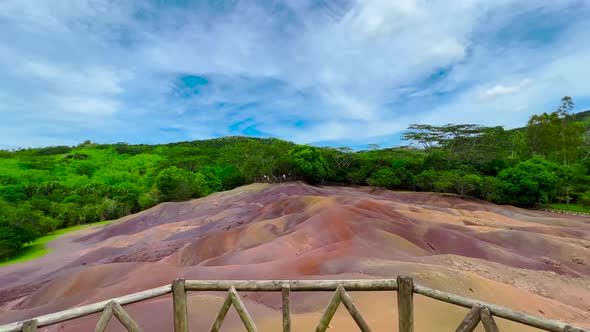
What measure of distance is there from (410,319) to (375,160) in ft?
174

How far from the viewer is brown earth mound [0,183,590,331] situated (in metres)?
6.64

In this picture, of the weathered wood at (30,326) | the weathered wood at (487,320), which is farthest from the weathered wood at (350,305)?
the weathered wood at (30,326)

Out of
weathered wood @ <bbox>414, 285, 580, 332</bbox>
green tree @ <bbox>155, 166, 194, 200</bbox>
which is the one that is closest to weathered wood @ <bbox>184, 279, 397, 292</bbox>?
weathered wood @ <bbox>414, 285, 580, 332</bbox>

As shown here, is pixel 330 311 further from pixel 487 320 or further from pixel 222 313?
pixel 487 320

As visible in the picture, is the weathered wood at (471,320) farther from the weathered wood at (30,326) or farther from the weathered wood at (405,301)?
the weathered wood at (30,326)

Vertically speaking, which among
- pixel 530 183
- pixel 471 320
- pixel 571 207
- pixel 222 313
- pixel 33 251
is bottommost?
pixel 33 251

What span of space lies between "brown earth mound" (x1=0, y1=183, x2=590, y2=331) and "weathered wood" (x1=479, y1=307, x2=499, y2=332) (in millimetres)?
2750

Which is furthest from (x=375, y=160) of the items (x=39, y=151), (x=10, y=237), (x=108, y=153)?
(x=39, y=151)

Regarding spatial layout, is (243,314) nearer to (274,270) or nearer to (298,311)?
(298,311)

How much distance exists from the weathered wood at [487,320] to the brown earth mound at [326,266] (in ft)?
9.02

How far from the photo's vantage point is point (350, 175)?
53250mm

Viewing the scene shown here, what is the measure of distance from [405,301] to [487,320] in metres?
0.85

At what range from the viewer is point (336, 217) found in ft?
53.0

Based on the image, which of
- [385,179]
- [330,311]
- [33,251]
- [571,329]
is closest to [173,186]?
[33,251]
